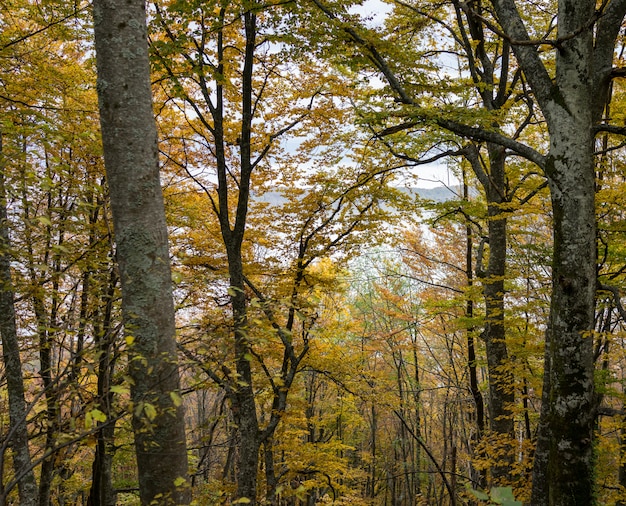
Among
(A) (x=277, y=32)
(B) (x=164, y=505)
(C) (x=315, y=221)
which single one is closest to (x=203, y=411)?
(C) (x=315, y=221)

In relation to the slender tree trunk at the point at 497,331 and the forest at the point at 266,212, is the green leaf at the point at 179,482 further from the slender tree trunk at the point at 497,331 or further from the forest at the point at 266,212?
the slender tree trunk at the point at 497,331

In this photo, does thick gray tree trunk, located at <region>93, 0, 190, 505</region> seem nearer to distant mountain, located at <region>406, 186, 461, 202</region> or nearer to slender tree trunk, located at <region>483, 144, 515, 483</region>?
slender tree trunk, located at <region>483, 144, 515, 483</region>

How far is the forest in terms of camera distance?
5.92ft

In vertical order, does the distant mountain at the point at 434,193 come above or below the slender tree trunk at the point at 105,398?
above

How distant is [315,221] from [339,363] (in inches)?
119

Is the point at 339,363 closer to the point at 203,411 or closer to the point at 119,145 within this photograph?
the point at 119,145

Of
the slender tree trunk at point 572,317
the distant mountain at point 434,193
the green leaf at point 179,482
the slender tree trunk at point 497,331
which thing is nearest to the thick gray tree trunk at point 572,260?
the slender tree trunk at point 572,317

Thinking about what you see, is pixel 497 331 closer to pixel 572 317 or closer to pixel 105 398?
pixel 572 317

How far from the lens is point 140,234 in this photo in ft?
5.82

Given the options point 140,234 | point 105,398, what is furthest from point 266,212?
point 105,398

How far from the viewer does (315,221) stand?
834cm

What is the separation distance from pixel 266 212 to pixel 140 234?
21.2 ft

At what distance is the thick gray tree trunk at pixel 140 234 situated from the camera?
5.58 feet

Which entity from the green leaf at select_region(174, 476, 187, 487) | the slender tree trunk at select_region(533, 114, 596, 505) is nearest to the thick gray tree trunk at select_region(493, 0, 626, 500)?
the slender tree trunk at select_region(533, 114, 596, 505)
